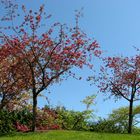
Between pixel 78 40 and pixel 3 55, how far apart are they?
6.04 metres

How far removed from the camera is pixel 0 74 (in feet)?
123

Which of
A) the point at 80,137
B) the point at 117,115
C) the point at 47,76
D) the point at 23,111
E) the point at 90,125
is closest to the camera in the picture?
the point at 80,137

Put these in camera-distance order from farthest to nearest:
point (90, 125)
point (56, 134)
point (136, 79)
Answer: point (90, 125) < point (136, 79) < point (56, 134)

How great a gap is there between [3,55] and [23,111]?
9208mm

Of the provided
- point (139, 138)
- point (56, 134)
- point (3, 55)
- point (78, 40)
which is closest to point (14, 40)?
point (3, 55)

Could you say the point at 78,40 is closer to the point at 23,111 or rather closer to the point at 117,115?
the point at 23,111

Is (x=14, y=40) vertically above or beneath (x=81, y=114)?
above

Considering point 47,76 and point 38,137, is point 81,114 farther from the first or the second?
point 38,137

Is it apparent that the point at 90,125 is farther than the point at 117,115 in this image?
No

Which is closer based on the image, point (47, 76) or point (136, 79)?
point (47, 76)

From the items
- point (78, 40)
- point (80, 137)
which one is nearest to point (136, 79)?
point (78, 40)

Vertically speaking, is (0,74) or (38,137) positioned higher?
(0,74)

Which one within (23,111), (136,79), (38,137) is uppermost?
(136,79)

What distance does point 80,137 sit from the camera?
1054 inches
